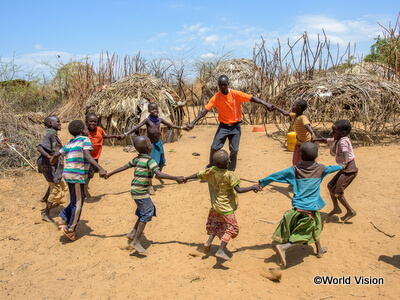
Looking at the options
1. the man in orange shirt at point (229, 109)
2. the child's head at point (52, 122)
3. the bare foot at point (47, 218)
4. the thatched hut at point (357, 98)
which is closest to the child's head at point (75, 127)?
the child's head at point (52, 122)

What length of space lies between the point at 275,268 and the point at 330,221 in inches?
55.9

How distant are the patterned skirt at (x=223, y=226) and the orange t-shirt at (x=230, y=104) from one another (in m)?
2.40

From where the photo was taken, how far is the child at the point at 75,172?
3574 mm

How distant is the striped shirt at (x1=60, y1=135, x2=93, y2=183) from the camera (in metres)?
3.58

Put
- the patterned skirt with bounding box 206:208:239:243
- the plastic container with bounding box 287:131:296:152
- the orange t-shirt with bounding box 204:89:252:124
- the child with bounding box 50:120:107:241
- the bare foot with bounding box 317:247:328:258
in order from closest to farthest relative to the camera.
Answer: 1. the patterned skirt with bounding box 206:208:239:243
2. the bare foot with bounding box 317:247:328:258
3. the child with bounding box 50:120:107:241
4. the orange t-shirt with bounding box 204:89:252:124
5. the plastic container with bounding box 287:131:296:152

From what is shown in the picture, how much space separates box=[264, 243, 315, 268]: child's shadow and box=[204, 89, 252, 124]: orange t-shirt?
251cm

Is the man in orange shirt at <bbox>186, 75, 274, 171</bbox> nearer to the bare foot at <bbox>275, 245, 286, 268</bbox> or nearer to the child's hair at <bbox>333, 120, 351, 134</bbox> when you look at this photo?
the child's hair at <bbox>333, 120, 351, 134</bbox>

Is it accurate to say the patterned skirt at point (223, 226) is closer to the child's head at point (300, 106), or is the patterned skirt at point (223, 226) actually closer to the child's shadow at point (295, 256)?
the child's shadow at point (295, 256)

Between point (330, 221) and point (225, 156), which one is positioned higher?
point (225, 156)

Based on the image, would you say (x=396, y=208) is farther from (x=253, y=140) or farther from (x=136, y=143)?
(x=253, y=140)

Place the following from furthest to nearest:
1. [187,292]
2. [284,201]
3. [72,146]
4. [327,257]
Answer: [284,201]
[72,146]
[327,257]
[187,292]

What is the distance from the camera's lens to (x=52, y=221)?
14.0ft

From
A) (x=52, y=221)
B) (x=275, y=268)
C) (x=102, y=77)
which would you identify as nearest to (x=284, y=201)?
(x=275, y=268)

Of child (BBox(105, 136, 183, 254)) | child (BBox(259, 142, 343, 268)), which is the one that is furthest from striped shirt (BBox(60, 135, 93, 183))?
child (BBox(259, 142, 343, 268))
